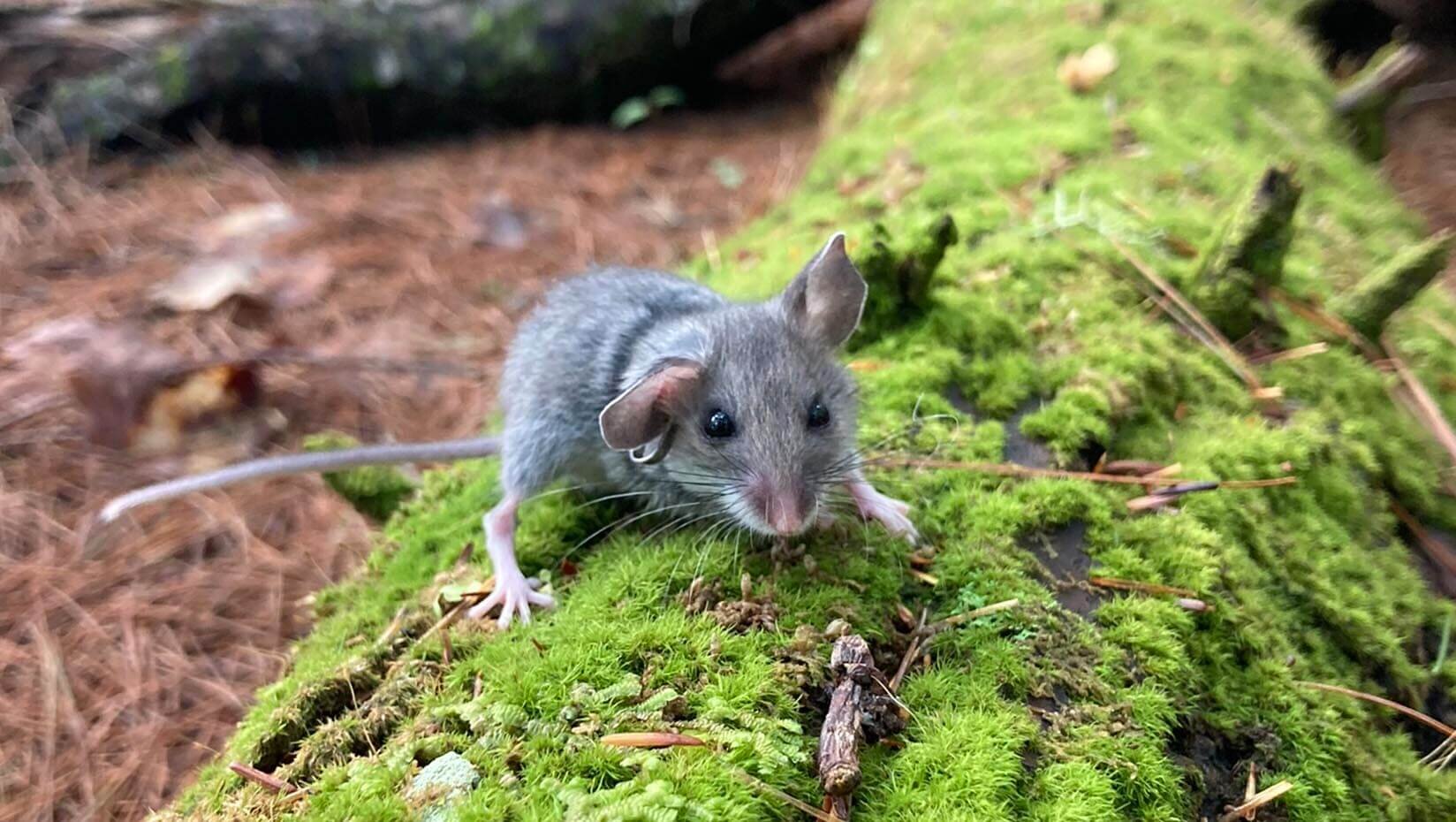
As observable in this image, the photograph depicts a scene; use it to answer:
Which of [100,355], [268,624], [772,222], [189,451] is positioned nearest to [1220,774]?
[268,624]

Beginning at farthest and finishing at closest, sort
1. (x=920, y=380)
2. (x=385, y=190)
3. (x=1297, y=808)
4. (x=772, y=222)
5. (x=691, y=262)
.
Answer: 1. (x=385, y=190)
2. (x=691, y=262)
3. (x=772, y=222)
4. (x=920, y=380)
5. (x=1297, y=808)

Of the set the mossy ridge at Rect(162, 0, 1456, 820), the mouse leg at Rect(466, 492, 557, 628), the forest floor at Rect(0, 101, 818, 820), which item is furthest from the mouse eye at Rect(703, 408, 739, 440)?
the forest floor at Rect(0, 101, 818, 820)

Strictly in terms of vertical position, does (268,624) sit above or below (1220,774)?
below

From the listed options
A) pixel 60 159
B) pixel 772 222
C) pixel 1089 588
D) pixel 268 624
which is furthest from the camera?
pixel 60 159

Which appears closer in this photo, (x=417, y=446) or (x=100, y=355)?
(x=417, y=446)

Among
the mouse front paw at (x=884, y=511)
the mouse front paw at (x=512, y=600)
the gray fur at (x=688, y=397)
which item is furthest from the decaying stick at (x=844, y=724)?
the mouse front paw at (x=512, y=600)

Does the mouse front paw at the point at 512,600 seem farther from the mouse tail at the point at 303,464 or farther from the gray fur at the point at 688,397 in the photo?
the mouse tail at the point at 303,464

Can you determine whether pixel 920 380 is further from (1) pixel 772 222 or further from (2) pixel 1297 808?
(1) pixel 772 222
